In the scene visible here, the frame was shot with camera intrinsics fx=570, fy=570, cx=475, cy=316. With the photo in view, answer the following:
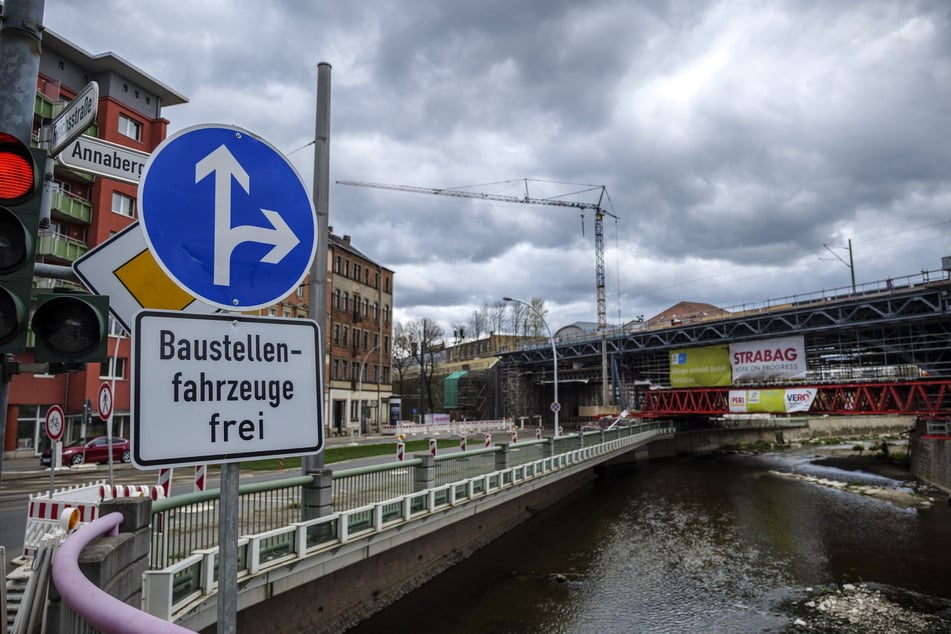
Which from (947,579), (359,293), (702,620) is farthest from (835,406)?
(359,293)

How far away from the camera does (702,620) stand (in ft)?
46.9

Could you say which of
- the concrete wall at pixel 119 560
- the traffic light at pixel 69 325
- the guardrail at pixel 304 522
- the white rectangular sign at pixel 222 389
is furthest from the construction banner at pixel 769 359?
the white rectangular sign at pixel 222 389

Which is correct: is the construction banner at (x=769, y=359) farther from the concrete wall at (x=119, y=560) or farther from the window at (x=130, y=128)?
the concrete wall at (x=119, y=560)

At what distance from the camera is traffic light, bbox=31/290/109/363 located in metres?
3.32

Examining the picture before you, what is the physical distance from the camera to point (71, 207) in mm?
30578

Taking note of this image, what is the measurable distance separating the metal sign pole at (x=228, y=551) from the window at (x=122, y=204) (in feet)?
124

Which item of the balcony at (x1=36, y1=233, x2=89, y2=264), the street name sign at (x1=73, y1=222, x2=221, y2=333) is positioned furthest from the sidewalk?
the street name sign at (x1=73, y1=222, x2=221, y2=333)

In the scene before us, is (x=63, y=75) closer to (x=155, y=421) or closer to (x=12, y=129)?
(x=12, y=129)

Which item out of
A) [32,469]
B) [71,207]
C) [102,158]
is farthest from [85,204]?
[102,158]

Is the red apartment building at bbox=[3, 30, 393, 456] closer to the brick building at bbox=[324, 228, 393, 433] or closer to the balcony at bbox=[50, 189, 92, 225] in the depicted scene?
the balcony at bbox=[50, 189, 92, 225]

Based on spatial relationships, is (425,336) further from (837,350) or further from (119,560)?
(119,560)

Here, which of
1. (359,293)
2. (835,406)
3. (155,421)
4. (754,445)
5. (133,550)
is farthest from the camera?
(754,445)

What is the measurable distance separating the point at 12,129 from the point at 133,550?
10.5 feet

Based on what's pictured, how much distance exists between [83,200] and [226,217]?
36.4 metres
